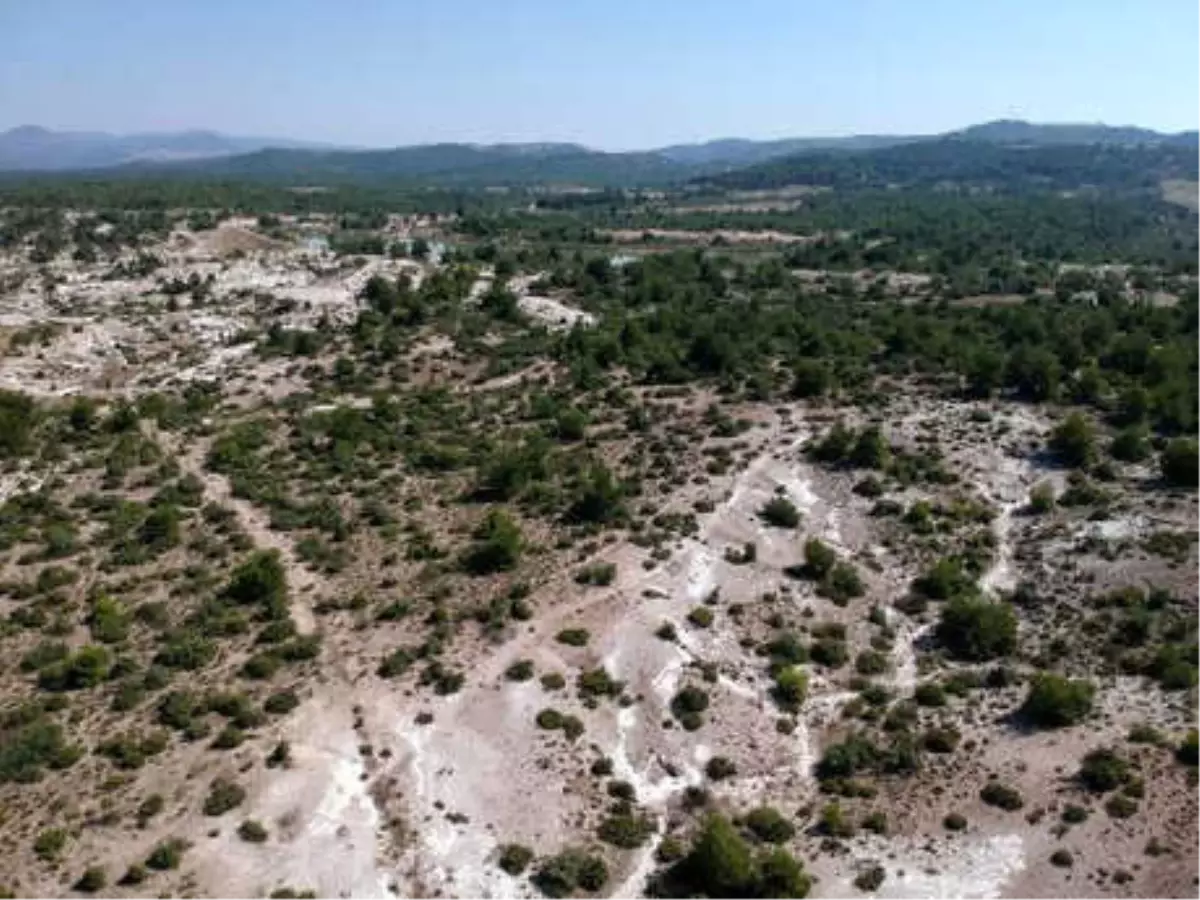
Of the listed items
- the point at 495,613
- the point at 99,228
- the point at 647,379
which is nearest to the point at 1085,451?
the point at 647,379

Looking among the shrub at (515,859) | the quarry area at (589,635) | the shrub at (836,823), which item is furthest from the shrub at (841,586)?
the shrub at (515,859)

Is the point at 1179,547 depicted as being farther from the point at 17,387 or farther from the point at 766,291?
the point at 766,291

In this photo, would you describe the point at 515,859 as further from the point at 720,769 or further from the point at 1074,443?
the point at 1074,443

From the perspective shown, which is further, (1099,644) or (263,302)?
(263,302)

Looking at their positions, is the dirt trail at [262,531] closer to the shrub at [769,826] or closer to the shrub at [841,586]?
the shrub at [769,826]

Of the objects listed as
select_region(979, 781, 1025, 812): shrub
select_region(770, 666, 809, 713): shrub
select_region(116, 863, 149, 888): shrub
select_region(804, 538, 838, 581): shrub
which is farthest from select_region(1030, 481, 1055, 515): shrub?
select_region(116, 863, 149, 888): shrub

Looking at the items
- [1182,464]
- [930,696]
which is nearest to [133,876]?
[930,696]
